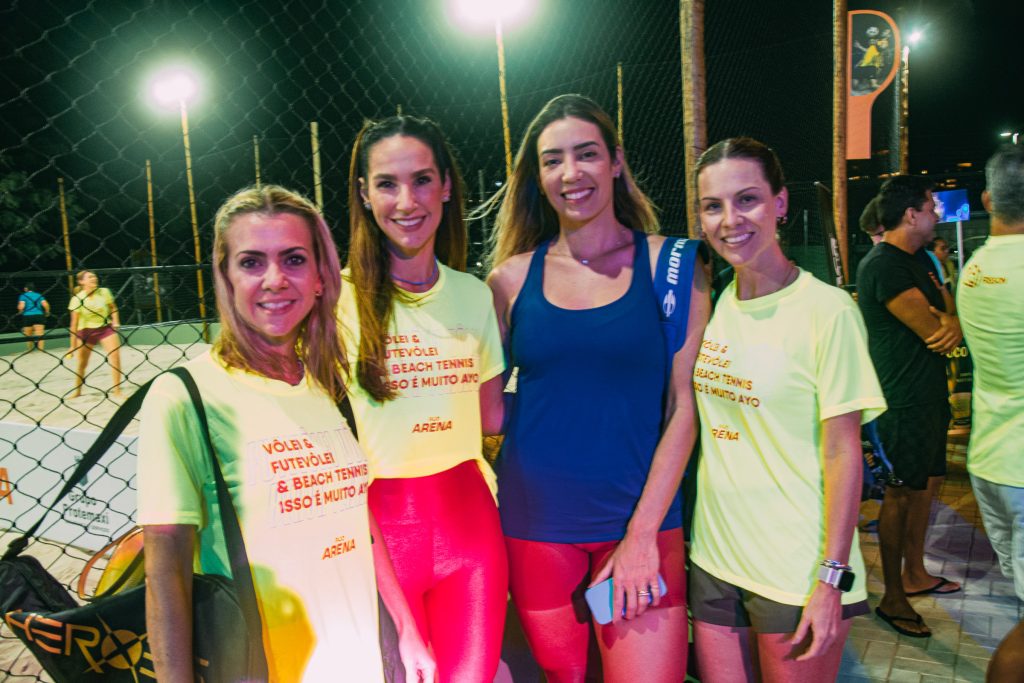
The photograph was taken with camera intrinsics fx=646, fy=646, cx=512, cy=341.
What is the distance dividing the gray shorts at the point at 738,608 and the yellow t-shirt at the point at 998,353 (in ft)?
3.37

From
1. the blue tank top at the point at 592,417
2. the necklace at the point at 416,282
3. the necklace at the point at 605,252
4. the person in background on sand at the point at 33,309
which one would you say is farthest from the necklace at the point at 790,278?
the person in background on sand at the point at 33,309

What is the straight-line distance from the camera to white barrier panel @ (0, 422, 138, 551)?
3779 mm

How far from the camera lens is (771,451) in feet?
5.23

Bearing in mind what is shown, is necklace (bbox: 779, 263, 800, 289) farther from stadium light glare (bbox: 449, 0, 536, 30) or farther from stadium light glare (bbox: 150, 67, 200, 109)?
stadium light glare (bbox: 449, 0, 536, 30)

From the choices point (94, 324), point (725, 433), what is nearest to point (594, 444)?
point (725, 433)

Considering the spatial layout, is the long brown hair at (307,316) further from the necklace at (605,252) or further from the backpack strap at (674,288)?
the backpack strap at (674,288)

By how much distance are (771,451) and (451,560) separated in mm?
856

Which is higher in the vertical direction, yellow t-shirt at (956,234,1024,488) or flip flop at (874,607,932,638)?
yellow t-shirt at (956,234,1024,488)

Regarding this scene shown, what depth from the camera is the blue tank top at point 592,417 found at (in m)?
1.71

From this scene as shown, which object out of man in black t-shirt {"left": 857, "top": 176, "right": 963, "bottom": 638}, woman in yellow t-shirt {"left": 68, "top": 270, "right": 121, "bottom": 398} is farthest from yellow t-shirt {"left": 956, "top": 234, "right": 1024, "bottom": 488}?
woman in yellow t-shirt {"left": 68, "top": 270, "right": 121, "bottom": 398}

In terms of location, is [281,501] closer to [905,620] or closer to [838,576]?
[838,576]

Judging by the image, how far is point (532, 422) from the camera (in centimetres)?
178

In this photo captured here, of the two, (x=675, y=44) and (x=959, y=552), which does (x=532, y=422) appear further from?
(x=675, y=44)

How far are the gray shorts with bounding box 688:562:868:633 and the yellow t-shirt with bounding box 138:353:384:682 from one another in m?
0.84
